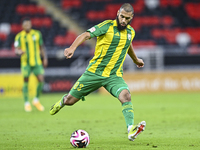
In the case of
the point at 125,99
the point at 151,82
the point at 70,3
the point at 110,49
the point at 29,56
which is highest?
the point at 70,3

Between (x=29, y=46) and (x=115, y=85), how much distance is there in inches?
215

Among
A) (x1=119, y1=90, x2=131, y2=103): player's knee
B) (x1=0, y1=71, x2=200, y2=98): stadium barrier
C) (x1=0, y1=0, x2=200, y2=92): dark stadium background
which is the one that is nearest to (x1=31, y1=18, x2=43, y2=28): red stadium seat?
(x1=0, y1=0, x2=200, y2=92): dark stadium background

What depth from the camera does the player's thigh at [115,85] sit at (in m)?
5.82

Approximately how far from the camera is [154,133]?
6.71 m

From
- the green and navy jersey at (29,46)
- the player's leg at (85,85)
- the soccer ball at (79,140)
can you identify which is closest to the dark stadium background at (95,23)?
the green and navy jersey at (29,46)

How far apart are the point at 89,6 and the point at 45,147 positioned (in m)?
19.8

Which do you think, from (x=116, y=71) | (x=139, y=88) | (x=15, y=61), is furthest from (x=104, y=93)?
(x=116, y=71)

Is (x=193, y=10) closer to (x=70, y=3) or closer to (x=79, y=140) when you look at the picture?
(x=70, y=3)

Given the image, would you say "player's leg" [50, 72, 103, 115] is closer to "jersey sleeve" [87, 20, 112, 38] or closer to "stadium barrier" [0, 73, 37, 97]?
"jersey sleeve" [87, 20, 112, 38]

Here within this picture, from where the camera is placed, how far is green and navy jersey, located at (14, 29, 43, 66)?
1068cm

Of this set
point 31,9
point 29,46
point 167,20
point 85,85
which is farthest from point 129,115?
point 167,20

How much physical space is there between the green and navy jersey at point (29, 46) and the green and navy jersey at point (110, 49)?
4941 millimetres

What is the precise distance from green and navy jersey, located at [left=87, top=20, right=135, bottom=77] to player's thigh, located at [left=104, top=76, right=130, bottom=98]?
3.8 inches

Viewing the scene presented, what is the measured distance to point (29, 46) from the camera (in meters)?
10.8
